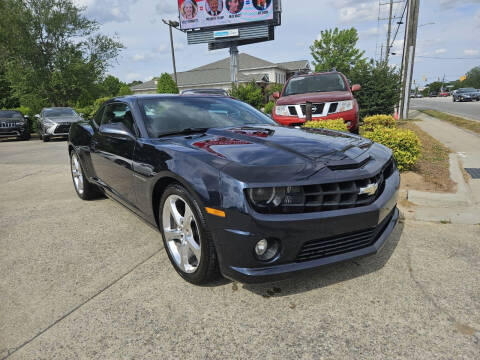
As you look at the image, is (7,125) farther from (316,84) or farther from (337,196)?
(337,196)

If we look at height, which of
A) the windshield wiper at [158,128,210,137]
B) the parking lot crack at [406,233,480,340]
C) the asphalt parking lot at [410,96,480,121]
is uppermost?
the windshield wiper at [158,128,210,137]

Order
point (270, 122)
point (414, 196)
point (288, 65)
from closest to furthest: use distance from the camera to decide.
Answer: point (270, 122) < point (414, 196) < point (288, 65)

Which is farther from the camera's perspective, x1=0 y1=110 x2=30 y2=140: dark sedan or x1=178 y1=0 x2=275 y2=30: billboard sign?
x1=178 y1=0 x2=275 y2=30: billboard sign

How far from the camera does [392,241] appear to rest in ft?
10.3

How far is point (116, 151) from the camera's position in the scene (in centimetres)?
336

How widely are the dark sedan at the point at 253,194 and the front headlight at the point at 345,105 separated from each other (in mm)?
4344

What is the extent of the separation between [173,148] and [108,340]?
52.5 inches

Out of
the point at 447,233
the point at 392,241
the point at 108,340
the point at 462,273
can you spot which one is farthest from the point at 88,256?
the point at 447,233

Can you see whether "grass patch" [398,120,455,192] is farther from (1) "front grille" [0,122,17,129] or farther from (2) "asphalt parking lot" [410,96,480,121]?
(1) "front grille" [0,122,17,129]

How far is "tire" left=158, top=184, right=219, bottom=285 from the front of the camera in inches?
86.4

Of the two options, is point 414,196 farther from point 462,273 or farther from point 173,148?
point 173,148

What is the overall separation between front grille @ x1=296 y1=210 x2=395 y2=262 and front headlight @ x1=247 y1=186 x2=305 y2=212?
247 mm

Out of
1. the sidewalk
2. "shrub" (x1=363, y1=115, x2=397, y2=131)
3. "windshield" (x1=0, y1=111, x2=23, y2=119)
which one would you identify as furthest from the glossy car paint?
"windshield" (x1=0, y1=111, x2=23, y2=119)

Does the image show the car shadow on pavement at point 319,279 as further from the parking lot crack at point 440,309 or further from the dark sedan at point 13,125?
the dark sedan at point 13,125
